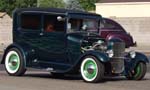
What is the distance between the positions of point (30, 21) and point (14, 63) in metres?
1.16

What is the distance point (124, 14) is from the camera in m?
66.6

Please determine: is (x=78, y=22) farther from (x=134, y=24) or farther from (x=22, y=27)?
(x=134, y=24)

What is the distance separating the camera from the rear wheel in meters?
15.8

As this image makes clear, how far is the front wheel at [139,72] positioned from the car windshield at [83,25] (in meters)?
1.49

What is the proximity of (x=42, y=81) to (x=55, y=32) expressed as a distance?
1.47 meters

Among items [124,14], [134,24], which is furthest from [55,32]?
[124,14]

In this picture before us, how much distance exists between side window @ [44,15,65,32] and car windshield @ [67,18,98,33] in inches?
8.2

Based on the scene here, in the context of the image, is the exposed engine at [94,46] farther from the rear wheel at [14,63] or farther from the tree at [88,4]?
the tree at [88,4]

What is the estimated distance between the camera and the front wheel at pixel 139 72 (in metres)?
15.4

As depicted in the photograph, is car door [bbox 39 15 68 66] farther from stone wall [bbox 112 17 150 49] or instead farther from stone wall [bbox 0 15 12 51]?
stone wall [bbox 0 15 12 51]

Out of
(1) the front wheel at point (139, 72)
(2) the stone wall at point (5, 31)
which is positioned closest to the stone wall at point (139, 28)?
(2) the stone wall at point (5, 31)

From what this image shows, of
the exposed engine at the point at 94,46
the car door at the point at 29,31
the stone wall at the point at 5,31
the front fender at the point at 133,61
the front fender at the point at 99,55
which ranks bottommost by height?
the stone wall at the point at 5,31

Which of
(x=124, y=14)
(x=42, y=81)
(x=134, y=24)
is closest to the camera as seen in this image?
(x=42, y=81)

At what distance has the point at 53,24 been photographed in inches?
607
